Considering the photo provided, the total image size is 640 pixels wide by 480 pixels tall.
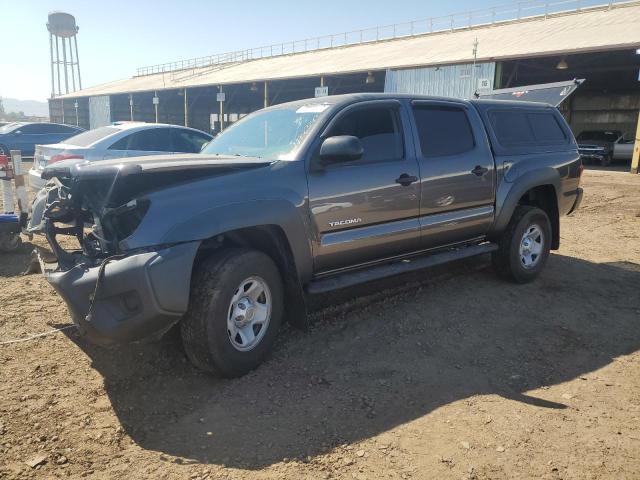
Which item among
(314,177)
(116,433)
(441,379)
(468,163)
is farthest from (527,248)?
(116,433)

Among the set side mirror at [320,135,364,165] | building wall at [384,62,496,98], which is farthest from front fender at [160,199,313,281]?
building wall at [384,62,496,98]

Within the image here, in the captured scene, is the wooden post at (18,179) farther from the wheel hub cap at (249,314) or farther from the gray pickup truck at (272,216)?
the wheel hub cap at (249,314)

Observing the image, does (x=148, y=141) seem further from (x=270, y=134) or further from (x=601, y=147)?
(x=601, y=147)

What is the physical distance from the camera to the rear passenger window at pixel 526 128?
18.0 ft

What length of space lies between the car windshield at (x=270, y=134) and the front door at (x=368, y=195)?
0.24 metres

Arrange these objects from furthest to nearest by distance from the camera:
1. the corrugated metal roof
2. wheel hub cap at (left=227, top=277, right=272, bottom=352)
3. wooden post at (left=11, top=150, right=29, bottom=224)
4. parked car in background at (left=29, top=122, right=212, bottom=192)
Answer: the corrugated metal roof
parked car in background at (left=29, top=122, right=212, bottom=192)
wooden post at (left=11, top=150, right=29, bottom=224)
wheel hub cap at (left=227, top=277, right=272, bottom=352)

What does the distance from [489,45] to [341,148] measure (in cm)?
2222

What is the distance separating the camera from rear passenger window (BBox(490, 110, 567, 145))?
550cm

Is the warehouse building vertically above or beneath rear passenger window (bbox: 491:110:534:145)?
above

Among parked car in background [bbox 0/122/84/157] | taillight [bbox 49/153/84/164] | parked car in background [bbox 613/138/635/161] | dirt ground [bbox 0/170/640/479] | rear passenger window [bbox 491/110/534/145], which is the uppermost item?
parked car in background [bbox 0/122/84/157]

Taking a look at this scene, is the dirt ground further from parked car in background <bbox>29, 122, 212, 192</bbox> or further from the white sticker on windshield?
parked car in background <bbox>29, 122, 212, 192</bbox>

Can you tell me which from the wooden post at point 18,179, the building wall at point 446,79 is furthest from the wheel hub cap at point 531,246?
the building wall at point 446,79

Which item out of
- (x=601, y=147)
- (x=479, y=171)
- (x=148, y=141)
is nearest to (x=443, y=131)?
(x=479, y=171)

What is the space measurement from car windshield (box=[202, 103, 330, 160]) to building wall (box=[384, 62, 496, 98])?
16155mm
